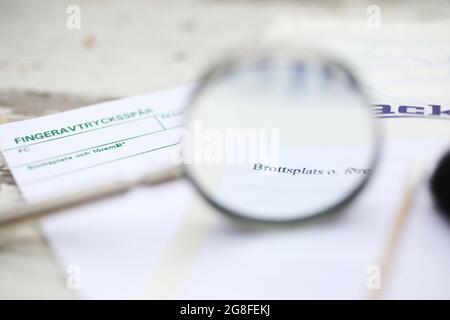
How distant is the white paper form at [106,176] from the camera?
0.46 m

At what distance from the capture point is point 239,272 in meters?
0.45

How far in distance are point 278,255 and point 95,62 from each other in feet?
1.55

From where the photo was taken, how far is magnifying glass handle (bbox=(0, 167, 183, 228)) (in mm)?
464

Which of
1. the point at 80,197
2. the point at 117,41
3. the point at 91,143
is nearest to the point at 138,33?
the point at 117,41

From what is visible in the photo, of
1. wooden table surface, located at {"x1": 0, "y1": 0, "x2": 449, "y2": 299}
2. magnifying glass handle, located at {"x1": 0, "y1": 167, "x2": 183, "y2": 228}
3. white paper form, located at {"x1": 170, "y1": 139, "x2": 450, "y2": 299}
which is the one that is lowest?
white paper form, located at {"x1": 170, "y1": 139, "x2": 450, "y2": 299}

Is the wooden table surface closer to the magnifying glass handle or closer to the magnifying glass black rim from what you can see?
the magnifying glass handle

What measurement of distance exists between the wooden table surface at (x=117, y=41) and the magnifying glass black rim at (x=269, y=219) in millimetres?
191

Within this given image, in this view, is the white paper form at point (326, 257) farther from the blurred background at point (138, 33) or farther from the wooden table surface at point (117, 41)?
the blurred background at point (138, 33)

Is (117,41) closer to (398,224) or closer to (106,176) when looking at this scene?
(106,176)

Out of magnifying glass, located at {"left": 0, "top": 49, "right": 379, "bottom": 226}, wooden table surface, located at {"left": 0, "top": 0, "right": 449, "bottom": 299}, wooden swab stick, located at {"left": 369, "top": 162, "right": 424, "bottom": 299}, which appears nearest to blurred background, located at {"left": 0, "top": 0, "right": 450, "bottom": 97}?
wooden table surface, located at {"left": 0, "top": 0, "right": 449, "bottom": 299}

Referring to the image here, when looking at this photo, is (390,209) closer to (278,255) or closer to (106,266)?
(278,255)

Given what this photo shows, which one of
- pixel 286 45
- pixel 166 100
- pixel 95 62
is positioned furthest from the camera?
pixel 95 62

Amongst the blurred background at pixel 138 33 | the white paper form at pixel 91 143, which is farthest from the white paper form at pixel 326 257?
the blurred background at pixel 138 33
